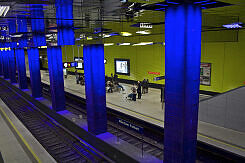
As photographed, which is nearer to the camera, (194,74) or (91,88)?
(194,74)

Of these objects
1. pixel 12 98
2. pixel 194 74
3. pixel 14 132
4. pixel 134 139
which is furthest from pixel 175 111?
pixel 12 98

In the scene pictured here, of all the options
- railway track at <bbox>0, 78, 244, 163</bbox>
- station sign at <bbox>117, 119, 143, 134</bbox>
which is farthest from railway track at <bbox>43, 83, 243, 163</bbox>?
station sign at <bbox>117, 119, 143, 134</bbox>

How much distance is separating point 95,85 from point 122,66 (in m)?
12.0

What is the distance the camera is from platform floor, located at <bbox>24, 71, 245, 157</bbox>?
8031 mm

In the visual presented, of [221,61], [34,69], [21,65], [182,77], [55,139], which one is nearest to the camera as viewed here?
[182,77]

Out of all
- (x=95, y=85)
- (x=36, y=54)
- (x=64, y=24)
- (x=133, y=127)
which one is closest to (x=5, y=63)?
(x=36, y=54)

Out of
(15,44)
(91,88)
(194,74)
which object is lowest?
(91,88)

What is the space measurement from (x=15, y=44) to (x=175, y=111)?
20315mm

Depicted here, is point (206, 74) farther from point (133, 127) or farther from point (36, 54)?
point (36, 54)

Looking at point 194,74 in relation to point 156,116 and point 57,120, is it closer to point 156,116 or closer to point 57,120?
point 156,116

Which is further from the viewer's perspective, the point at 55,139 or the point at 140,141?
the point at 55,139

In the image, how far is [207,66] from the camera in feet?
43.5

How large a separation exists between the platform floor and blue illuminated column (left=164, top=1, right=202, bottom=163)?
3.12m

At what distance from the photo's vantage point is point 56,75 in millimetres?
12992
